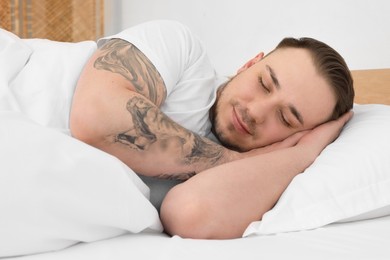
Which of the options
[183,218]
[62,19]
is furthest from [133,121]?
[62,19]

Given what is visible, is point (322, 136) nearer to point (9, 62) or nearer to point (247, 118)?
point (247, 118)

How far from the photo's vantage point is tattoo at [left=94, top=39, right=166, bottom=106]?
1122 mm

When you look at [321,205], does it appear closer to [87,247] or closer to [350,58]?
[87,247]

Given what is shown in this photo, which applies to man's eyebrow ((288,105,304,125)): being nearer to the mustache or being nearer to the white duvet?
the mustache

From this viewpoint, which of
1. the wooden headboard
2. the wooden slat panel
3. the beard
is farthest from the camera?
the wooden slat panel

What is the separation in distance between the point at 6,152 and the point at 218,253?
35cm

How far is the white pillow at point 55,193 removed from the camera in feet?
2.40

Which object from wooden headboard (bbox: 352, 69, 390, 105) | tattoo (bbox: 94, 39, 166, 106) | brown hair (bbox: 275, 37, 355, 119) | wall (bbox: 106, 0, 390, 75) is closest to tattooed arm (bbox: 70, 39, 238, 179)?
tattoo (bbox: 94, 39, 166, 106)

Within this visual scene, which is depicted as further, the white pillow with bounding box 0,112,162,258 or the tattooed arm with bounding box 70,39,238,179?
the tattooed arm with bounding box 70,39,238,179

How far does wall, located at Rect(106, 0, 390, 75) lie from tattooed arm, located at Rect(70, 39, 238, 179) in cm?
84

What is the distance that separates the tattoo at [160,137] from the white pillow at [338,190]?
0.75 ft

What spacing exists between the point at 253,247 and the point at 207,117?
0.58 meters

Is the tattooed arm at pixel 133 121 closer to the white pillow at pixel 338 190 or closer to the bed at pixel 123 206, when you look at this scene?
the bed at pixel 123 206

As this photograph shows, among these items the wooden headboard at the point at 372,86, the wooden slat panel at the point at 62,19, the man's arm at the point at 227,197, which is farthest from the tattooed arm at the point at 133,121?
the wooden slat panel at the point at 62,19
